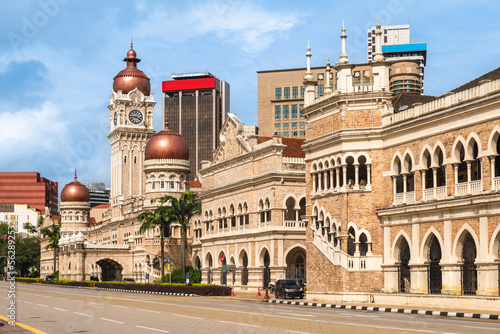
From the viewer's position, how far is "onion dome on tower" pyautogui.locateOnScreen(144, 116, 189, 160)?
89.2 meters

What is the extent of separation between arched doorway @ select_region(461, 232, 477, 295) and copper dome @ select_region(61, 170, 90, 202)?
94456mm

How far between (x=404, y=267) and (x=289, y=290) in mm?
8000

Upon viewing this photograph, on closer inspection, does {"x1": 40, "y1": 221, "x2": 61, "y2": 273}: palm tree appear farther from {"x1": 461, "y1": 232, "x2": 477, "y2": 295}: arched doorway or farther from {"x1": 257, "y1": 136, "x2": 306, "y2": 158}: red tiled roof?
{"x1": 461, "y1": 232, "x2": 477, "y2": 295}: arched doorway

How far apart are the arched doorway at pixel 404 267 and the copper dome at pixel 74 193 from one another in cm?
8930

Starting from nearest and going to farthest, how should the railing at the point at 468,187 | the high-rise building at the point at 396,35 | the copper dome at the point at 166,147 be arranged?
the railing at the point at 468,187
the copper dome at the point at 166,147
the high-rise building at the point at 396,35

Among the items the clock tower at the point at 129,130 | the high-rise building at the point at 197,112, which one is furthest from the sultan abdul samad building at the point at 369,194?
the high-rise building at the point at 197,112

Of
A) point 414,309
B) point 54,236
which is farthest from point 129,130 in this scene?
point 414,309

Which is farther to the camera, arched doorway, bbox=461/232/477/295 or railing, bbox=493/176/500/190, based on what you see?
arched doorway, bbox=461/232/477/295

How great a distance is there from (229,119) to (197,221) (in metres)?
17.1

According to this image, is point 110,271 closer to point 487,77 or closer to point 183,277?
point 183,277

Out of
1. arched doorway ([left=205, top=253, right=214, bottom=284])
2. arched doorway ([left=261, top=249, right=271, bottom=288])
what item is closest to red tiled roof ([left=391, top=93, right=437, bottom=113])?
arched doorway ([left=261, top=249, right=271, bottom=288])

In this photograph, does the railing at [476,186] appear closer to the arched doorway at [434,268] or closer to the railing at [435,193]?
the railing at [435,193]

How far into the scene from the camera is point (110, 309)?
111ft

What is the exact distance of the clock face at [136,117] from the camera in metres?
111
